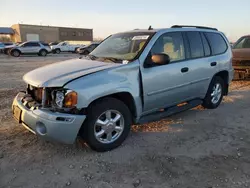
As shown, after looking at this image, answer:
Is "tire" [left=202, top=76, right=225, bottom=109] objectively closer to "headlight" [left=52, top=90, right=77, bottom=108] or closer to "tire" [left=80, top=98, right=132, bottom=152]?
"tire" [left=80, top=98, right=132, bottom=152]

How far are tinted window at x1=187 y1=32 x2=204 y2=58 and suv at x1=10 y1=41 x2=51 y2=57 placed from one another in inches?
948

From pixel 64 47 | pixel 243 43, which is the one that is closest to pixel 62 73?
pixel 243 43

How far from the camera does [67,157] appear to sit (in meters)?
3.47

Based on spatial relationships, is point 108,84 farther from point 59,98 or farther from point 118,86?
point 59,98

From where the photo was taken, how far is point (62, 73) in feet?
11.4

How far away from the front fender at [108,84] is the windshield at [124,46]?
0.34m

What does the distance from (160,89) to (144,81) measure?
411 millimetres

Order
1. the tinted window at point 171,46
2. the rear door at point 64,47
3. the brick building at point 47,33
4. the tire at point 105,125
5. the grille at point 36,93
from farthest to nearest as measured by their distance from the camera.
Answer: the brick building at point 47,33, the rear door at point 64,47, the tinted window at point 171,46, the grille at point 36,93, the tire at point 105,125

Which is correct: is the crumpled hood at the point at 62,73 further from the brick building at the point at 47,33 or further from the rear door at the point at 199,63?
the brick building at the point at 47,33

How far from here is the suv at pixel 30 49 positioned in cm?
2532

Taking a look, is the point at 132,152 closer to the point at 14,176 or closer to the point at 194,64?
the point at 14,176

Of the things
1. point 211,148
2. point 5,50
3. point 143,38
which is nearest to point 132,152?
point 211,148

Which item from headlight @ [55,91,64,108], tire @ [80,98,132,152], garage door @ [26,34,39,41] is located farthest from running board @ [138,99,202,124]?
garage door @ [26,34,39,41]

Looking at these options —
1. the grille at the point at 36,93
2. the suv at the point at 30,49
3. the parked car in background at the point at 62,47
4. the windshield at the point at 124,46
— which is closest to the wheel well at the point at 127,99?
the windshield at the point at 124,46
